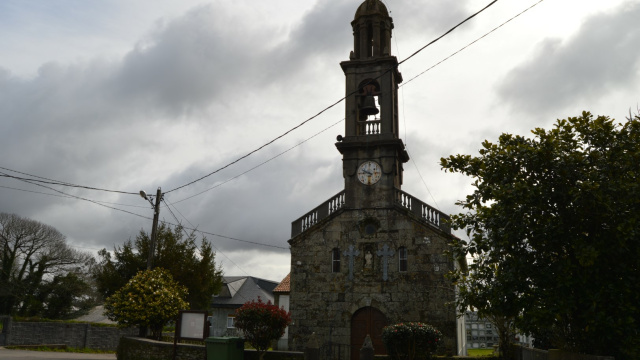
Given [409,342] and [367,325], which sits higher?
[367,325]

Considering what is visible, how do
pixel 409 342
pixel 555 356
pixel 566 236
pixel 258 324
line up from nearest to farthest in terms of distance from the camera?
pixel 566 236 < pixel 555 356 < pixel 258 324 < pixel 409 342

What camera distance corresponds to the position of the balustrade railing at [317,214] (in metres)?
23.9

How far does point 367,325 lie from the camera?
71.5 ft

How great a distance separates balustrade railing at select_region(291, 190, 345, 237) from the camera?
23.9m

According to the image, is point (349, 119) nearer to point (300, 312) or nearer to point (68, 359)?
point (300, 312)

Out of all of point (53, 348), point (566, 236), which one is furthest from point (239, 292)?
point (566, 236)

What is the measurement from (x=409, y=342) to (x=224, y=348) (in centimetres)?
646

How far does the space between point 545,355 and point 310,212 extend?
1374cm

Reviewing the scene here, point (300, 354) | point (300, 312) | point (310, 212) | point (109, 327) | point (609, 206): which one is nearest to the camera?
point (609, 206)

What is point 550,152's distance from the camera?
1059 cm

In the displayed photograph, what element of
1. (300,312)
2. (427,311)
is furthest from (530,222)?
(300,312)

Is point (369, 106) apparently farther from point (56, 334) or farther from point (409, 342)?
point (56, 334)

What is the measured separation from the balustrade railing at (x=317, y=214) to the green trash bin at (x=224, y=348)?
8212 millimetres

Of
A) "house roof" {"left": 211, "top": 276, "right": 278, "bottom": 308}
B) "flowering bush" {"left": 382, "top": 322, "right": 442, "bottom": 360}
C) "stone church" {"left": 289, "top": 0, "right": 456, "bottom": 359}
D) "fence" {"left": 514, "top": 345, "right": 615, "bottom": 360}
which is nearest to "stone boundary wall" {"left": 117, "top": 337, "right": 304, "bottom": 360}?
"flowering bush" {"left": 382, "top": 322, "right": 442, "bottom": 360}
